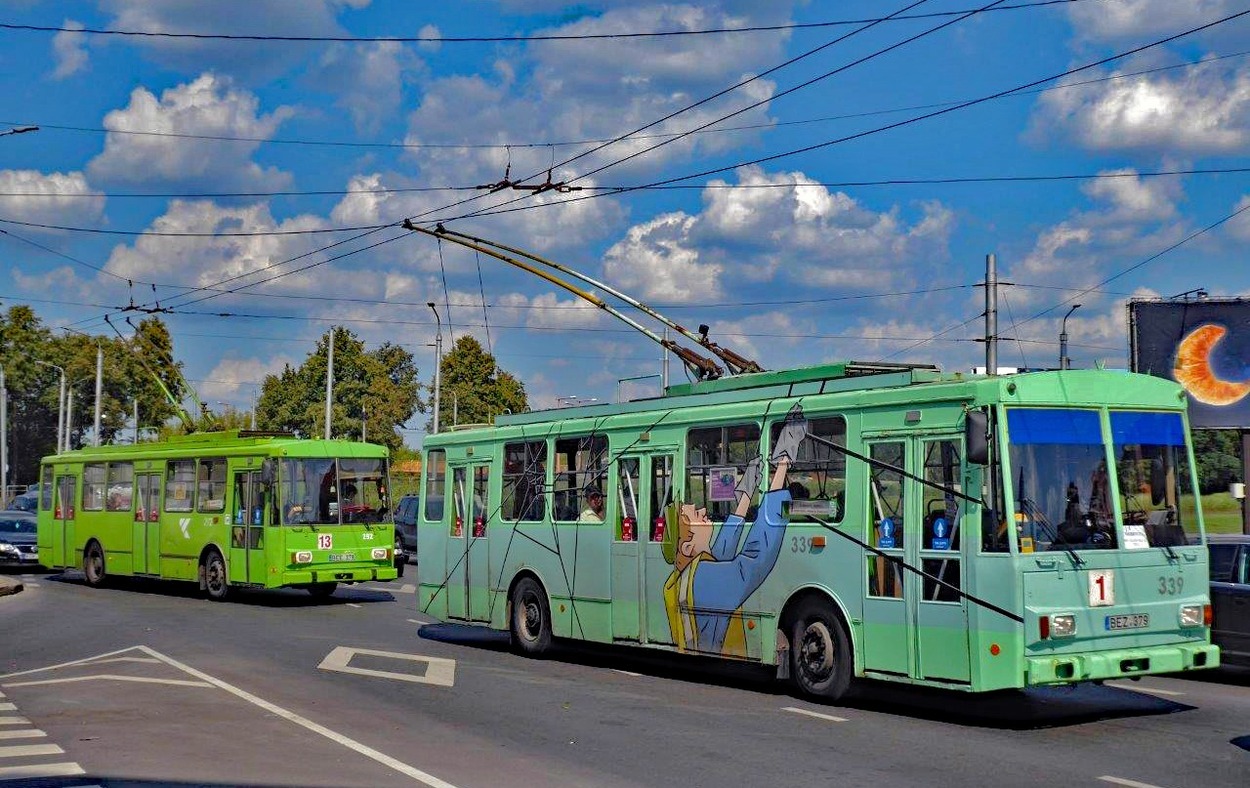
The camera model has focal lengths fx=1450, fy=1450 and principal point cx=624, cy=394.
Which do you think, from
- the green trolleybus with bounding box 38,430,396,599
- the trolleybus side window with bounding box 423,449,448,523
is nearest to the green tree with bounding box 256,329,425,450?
the green trolleybus with bounding box 38,430,396,599

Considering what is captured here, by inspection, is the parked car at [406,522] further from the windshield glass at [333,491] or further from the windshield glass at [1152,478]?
the windshield glass at [1152,478]

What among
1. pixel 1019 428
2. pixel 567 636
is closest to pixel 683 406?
pixel 567 636

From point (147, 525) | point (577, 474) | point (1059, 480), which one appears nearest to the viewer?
point (1059, 480)

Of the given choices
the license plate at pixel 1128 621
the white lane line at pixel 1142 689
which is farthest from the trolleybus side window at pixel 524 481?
the license plate at pixel 1128 621

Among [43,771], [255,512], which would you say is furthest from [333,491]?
[43,771]

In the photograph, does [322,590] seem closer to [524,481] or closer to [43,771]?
[524,481]

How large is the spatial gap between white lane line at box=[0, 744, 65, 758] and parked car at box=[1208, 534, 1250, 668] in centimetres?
1054

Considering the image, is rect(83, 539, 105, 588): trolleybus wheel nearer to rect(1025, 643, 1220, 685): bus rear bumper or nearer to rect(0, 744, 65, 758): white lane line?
rect(0, 744, 65, 758): white lane line

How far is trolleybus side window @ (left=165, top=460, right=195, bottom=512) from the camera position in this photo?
89.6 feet

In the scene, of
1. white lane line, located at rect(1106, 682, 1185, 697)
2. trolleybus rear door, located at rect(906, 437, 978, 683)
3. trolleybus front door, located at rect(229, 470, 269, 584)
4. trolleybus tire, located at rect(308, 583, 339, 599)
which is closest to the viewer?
trolleybus rear door, located at rect(906, 437, 978, 683)

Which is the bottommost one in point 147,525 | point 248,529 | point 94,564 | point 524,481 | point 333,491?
point 94,564

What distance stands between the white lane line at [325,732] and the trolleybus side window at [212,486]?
34.5ft

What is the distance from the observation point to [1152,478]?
484 inches

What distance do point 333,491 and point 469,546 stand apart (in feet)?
24.4
